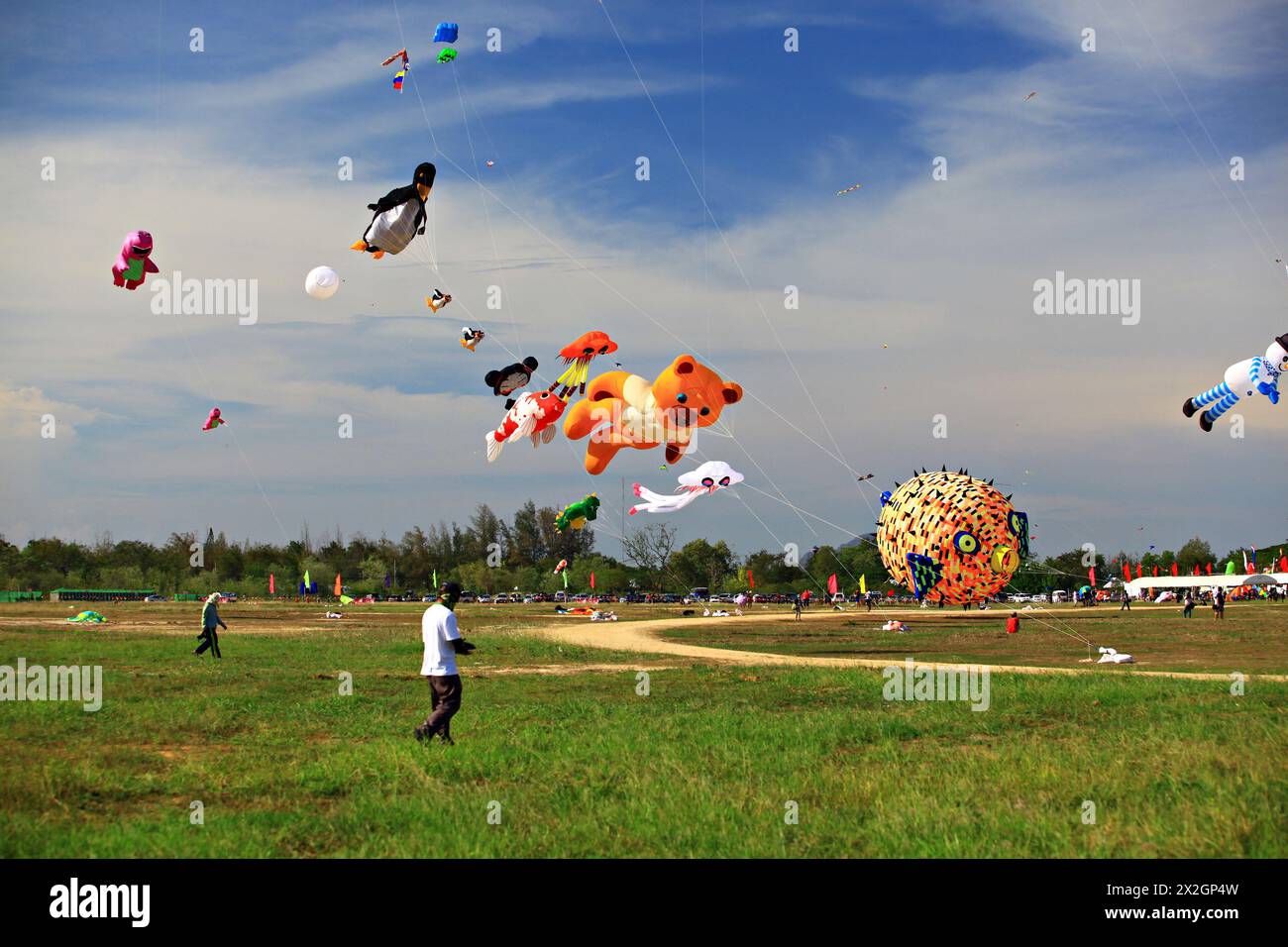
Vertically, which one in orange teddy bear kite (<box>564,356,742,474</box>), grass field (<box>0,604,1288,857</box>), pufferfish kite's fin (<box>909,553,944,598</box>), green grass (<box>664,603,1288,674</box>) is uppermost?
orange teddy bear kite (<box>564,356,742,474</box>)

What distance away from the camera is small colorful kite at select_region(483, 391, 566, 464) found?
23.9m

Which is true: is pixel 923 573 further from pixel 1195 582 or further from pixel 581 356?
pixel 1195 582

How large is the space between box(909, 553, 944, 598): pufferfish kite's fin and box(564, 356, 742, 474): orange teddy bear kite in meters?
6.81

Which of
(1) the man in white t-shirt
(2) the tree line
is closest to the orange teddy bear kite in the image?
(1) the man in white t-shirt

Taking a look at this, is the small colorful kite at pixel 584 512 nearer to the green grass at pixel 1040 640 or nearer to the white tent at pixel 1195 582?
the green grass at pixel 1040 640

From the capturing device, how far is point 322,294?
22.0m

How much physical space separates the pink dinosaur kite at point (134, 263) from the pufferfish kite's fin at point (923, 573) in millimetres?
17884

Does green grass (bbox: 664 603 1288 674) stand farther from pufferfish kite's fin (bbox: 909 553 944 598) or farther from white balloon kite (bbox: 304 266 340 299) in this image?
white balloon kite (bbox: 304 266 340 299)

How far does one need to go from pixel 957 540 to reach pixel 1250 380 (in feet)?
22.8

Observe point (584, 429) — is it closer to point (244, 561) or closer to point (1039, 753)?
point (1039, 753)

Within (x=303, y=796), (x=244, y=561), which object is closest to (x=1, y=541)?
(x=244, y=561)

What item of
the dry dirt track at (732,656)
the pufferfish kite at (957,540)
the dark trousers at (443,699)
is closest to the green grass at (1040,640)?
the dry dirt track at (732,656)

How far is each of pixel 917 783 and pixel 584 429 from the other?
13.3 metres
